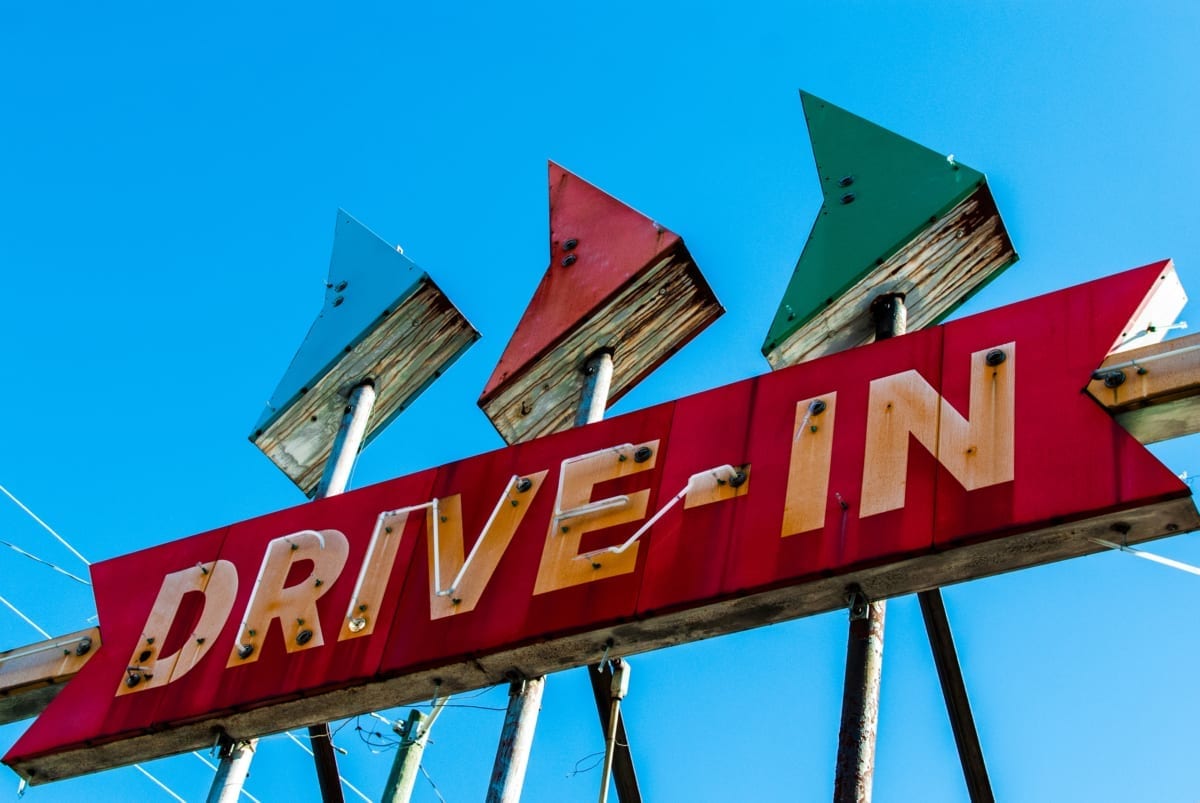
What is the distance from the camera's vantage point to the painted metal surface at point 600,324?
9586 mm

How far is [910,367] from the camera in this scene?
736 centimetres

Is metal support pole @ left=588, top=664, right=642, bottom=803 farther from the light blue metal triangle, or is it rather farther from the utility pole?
the light blue metal triangle

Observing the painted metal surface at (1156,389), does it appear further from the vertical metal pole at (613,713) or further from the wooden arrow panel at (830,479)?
the vertical metal pole at (613,713)

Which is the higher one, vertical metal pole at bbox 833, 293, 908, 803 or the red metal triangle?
the red metal triangle

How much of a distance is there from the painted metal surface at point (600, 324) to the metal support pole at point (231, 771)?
264 centimetres

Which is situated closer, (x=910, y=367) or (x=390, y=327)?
(x=910, y=367)

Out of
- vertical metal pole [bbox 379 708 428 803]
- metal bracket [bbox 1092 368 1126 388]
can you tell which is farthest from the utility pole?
metal bracket [bbox 1092 368 1126 388]

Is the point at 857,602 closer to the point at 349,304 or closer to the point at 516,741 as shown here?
the point at 516,741

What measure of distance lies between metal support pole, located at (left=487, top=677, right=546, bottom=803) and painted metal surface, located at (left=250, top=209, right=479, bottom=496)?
148 inches

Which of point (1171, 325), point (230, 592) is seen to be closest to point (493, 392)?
point (230, 592)

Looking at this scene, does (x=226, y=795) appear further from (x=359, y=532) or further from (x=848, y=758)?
(x=848, y=758)

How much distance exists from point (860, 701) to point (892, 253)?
3.26m

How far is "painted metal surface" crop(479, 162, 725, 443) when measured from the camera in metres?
9.59

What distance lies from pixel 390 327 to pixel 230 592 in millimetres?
2679
